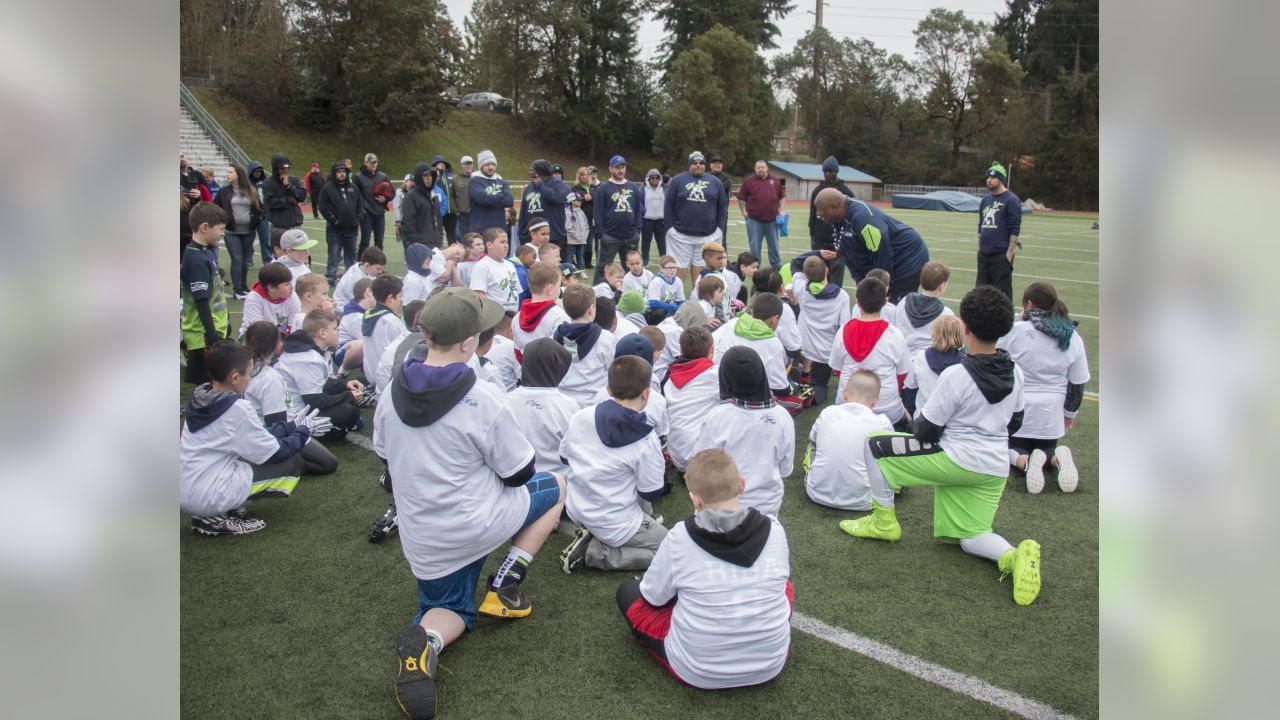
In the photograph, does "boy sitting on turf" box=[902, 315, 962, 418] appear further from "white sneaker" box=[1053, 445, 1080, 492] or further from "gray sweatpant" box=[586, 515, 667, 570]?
"gray sweatpant" box=[586, 515, 667, 570]

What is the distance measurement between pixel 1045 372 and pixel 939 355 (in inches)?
27.1

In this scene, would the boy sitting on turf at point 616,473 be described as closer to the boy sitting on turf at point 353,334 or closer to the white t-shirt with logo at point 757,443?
the white t-shirt with logo at point 757,443

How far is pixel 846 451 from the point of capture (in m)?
5.14

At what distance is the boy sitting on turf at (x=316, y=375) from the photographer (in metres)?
6.19


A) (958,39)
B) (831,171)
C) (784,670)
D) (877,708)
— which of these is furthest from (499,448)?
(958,39)

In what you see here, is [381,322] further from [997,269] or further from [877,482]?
[997,269]

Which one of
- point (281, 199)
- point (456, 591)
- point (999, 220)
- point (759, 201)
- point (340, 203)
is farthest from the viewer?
point (281, 199)

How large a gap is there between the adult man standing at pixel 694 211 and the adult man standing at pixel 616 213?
0.60m

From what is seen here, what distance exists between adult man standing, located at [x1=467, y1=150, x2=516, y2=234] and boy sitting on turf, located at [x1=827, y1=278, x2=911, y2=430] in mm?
6339

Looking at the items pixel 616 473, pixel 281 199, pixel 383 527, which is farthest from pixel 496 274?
pixel 281 199

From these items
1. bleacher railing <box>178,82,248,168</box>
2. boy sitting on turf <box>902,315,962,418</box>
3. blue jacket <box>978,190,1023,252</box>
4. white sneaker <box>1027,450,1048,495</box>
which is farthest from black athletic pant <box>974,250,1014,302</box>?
bleacher railing <box>178,82,248,168</box>

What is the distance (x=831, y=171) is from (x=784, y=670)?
8.18 meters
